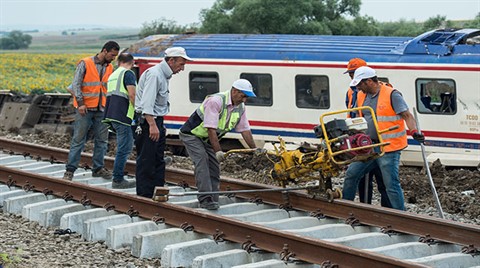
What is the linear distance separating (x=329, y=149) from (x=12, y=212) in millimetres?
4174

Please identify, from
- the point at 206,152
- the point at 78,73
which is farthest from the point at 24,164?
the point at 206,152

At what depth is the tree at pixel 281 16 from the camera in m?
34.8

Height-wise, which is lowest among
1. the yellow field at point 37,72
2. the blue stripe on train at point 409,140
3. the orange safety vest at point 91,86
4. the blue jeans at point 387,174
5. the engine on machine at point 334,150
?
the yellow field at point 37,72

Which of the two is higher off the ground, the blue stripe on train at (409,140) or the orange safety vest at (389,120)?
the orange safety vest at (389,120)

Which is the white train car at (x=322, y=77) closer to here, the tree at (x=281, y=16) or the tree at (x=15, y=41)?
the tree at (x=281, y=16)

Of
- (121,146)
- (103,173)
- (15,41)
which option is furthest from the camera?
(15,41)

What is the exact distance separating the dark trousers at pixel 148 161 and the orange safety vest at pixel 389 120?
2.58m

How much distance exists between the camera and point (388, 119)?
10.5 meters

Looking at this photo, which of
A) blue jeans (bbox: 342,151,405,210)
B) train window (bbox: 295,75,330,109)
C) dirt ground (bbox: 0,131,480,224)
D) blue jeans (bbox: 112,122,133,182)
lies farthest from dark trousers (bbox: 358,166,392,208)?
train window (bbox: 295,75,330,109)

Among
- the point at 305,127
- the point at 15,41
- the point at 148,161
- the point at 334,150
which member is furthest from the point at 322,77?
the point at 15,41

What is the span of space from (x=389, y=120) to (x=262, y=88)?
8.71 m

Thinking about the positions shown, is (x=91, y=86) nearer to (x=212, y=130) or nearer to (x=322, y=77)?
(x=212, y=130)

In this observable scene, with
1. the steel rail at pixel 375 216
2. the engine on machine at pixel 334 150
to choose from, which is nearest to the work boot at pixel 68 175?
the steel rail at pixel 375 216

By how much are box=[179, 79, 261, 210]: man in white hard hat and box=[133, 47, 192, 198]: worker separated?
0.42m
